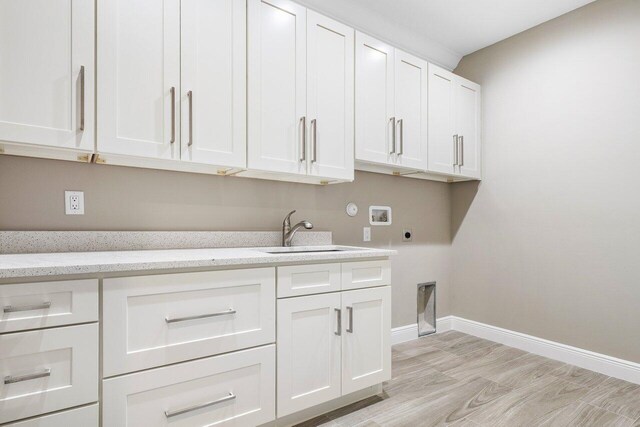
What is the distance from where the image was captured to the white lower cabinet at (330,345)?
1754 millimetres

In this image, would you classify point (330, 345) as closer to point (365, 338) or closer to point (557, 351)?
point (365, 338)

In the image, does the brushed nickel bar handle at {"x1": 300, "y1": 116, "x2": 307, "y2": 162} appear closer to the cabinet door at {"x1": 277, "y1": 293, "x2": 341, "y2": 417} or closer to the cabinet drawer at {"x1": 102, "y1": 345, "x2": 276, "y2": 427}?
the cabinet door at {"x1": 277, "y1": 293, "x2": 341, "y2": 417}

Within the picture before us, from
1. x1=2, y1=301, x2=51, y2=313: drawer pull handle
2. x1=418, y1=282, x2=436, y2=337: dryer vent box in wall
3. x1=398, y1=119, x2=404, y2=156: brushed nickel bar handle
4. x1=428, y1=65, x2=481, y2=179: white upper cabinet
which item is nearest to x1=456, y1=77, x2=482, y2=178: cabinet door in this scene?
x1=428, y1=65, x2=481, y2=179: white upper cabinet

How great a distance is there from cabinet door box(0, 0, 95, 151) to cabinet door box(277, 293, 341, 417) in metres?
1.22

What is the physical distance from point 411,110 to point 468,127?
30.5 inches

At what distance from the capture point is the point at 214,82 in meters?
1.84

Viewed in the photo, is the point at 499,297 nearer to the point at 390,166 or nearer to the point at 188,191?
the point at 390,166

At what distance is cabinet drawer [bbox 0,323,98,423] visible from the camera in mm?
1166

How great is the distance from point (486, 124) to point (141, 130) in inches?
114

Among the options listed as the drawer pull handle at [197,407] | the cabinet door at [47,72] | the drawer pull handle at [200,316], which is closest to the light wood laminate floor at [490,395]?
the drawer pull handle at [197,407]

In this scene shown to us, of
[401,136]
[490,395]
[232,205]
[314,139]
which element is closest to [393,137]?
[401,136]

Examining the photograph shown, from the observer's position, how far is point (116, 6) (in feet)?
5.23

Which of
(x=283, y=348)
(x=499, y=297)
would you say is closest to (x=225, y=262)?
(x=283, y=348)

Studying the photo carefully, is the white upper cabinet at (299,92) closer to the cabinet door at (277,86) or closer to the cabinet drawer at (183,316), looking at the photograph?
the cabinet door at (277,86)
